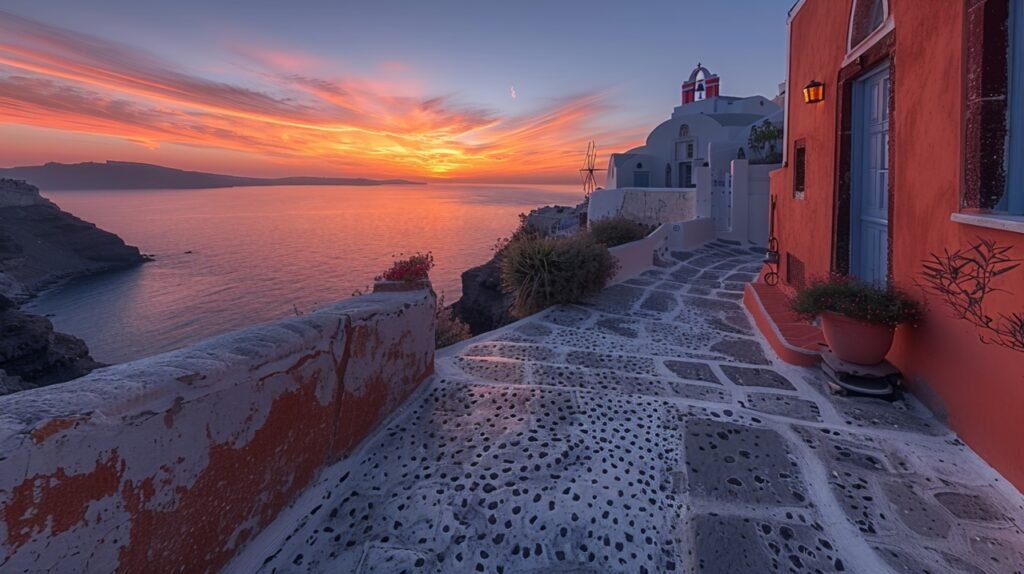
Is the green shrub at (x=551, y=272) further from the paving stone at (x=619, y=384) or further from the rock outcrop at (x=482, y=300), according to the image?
the rock outcrop at (x=482, y=300)

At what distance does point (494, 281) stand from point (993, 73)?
18001 millimetres

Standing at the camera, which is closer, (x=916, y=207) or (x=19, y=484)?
(x=19, y=484)

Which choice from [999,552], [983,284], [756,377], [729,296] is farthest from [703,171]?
[999,552]

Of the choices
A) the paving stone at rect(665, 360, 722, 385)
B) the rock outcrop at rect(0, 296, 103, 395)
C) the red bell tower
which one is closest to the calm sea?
the rock outcrop at rect(0, 296, 103, 395)

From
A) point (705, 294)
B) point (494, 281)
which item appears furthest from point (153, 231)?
point (705, 294)

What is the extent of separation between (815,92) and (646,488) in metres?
5.49

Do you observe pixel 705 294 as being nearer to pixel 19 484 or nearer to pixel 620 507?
pixel 620 507

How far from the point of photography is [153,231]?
85.7m

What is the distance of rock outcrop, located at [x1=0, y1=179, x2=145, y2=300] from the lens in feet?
151

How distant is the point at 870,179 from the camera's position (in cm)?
514

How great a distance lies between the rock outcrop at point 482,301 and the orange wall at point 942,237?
14461 millimetres

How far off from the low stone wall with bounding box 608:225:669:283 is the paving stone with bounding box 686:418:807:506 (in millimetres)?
5775

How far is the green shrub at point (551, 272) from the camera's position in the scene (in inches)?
294

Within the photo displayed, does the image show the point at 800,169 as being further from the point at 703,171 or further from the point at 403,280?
the point at 703,171
